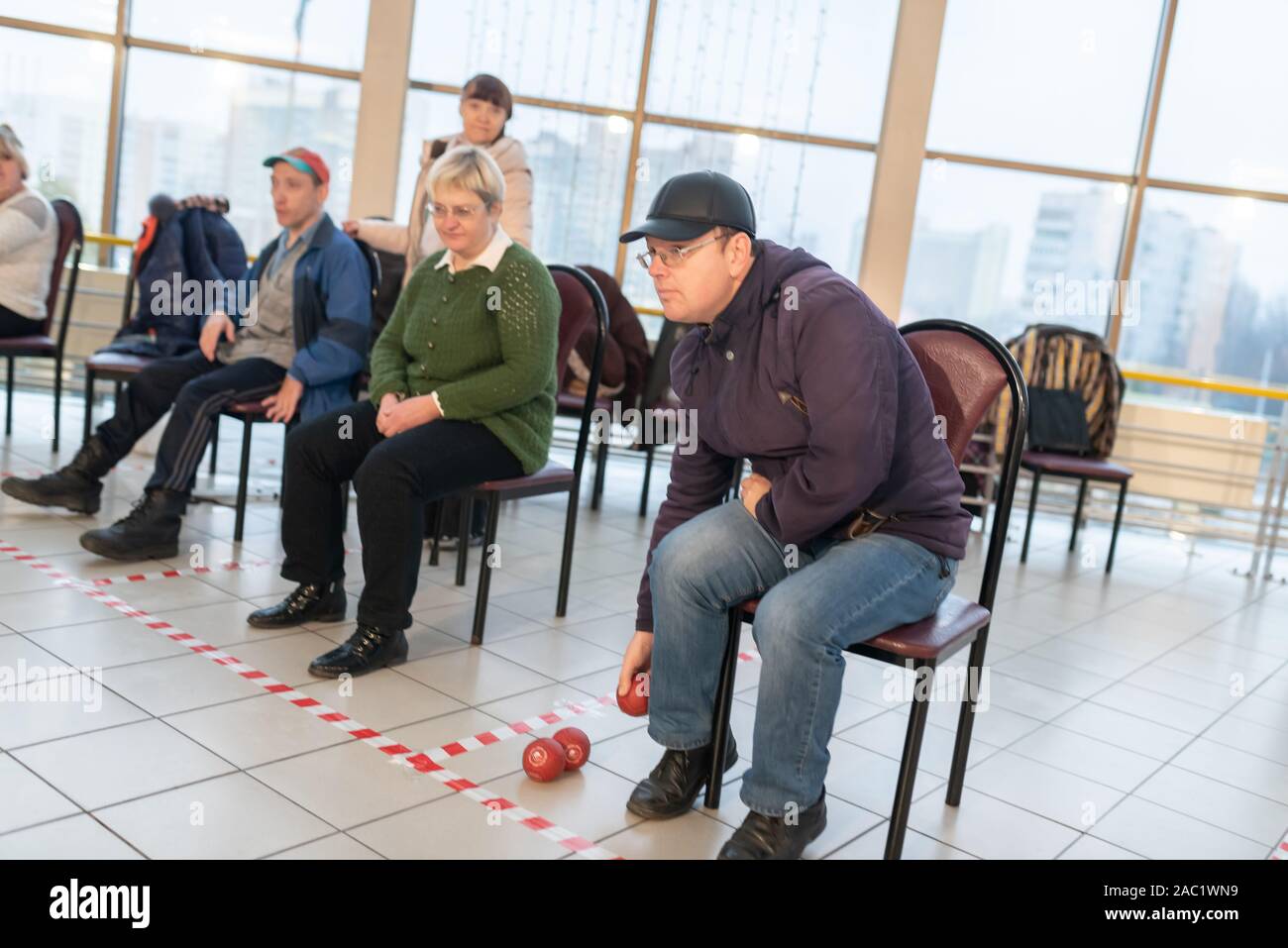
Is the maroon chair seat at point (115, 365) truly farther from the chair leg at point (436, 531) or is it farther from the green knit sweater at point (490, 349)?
the green knit sweater at point (490, 349)

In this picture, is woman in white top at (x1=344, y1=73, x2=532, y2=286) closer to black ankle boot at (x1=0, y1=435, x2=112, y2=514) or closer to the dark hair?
the dark hair

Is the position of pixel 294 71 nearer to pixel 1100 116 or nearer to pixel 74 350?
pixel 74 350

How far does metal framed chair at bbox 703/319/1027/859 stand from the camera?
6.44 ft

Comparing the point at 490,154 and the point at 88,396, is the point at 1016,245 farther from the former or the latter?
the point at 88,396

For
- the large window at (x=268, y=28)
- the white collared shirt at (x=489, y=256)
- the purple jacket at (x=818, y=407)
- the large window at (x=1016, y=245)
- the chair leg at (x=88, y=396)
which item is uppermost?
the large window at (x=268, y=28)

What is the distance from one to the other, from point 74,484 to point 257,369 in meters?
0.71

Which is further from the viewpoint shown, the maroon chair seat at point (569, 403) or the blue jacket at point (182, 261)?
the maroon chair seat at point (569, 403)

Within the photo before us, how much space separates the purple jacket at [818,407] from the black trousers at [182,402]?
1843 millimetres

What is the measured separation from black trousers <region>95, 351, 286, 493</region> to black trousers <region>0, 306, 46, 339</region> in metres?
1.05

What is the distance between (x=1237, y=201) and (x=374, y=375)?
221 inches

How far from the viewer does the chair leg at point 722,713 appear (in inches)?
82.1

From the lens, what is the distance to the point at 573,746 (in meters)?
2.26

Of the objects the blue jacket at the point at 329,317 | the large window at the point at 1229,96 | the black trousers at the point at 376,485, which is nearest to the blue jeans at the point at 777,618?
the black trousers at the point at 376,485
